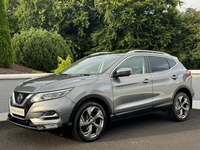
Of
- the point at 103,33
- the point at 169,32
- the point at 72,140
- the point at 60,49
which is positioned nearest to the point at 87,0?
the point at 103,33

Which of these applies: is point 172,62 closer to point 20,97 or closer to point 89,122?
point 89,122

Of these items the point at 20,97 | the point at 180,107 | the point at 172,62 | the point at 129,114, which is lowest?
the point at 180,107

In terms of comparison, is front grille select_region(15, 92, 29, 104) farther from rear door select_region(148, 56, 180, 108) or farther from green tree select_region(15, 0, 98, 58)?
green tree select_region(15, 0, 98, 58)

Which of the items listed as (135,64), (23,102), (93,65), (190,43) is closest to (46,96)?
(23,102)

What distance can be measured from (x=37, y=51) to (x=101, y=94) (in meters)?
9.83

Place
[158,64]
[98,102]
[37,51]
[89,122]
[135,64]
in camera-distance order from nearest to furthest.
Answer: [89,122]
[98,102]
[135,64]
[158,64]
[37,51]

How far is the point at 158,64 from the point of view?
238 inches

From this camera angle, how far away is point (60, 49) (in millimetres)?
14586

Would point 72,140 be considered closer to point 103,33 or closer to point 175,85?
point 175,85

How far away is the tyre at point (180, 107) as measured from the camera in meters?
6.11

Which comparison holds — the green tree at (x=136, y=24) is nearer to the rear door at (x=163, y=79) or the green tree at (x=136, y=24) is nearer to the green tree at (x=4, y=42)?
the green tree at (x=4, y=42)

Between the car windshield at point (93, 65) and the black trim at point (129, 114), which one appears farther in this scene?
the car windshield at point (93, 65)

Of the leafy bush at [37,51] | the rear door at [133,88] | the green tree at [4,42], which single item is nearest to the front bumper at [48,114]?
the rear door at [133,88]

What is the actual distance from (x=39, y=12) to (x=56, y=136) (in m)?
21.5
